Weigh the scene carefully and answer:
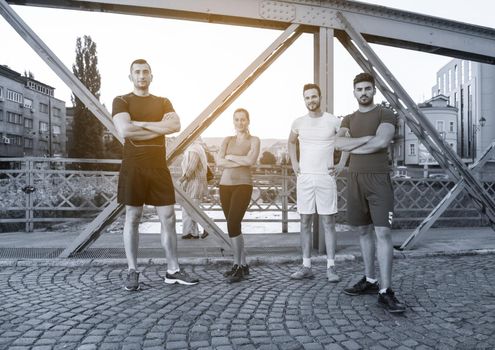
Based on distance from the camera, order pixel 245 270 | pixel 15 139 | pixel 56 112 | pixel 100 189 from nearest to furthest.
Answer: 1. pixel 245 270
2. pixel 100 189
3. pixel 15 139
4. pixel 56 112

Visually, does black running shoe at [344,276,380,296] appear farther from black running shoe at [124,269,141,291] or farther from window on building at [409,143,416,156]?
window on building at [409,143,416,156]

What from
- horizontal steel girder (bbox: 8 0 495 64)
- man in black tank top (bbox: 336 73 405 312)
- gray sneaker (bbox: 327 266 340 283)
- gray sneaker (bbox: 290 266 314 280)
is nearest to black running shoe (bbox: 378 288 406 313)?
man in black tank top (bbox: 336 73 405 312)

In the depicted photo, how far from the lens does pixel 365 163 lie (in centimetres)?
412

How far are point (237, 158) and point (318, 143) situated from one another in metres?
0.93

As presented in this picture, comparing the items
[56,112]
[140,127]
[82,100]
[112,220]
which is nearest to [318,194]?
[140,127]

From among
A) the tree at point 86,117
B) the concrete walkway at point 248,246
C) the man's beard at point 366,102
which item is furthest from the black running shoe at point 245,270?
the tree at point 86,117

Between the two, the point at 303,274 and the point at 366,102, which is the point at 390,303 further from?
the point at 366,102

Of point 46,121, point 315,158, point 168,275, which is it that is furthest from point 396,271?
point 46,121

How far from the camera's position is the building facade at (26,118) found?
52.2 metres

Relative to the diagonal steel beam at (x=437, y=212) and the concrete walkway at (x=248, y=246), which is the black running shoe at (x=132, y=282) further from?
the diagonal steel beam at (x=437, y=212)

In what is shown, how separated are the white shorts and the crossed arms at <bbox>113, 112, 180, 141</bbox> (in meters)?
1.59

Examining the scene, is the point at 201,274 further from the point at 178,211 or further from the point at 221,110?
the point at 178,211

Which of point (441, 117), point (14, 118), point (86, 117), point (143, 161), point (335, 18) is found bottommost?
point (143, 161)

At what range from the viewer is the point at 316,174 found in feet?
16.1
